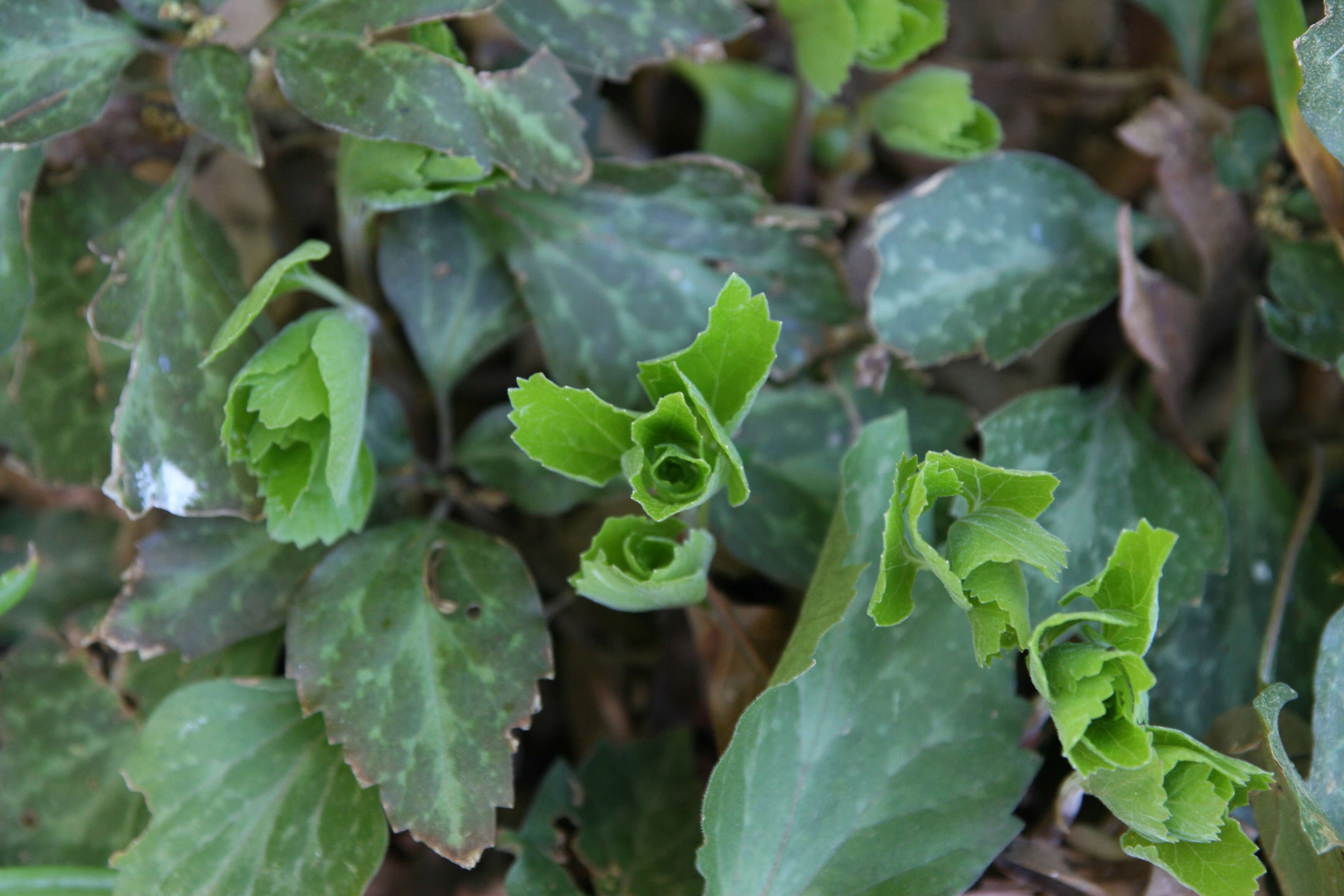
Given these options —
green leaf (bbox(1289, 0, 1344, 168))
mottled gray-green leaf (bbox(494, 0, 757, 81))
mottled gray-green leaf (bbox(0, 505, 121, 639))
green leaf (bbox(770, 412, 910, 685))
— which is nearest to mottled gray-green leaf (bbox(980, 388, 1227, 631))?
green leaf (bbox(770, 412, 910, 685))

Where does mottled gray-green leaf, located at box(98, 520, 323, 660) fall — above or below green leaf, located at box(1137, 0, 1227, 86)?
below

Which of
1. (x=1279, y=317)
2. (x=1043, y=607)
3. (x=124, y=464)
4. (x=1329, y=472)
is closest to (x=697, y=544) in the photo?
(x=1043, y=607)

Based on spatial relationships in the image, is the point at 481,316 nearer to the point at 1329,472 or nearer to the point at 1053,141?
the point at 1053,141

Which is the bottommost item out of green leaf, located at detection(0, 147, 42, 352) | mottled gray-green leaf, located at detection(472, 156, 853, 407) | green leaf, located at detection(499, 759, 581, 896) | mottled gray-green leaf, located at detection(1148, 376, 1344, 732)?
green leaf, located at detection(499, 759, 581, 896)

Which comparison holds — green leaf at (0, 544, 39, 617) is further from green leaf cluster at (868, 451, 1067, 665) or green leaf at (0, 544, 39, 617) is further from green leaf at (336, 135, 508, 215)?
green leaf cluster at (868, 451, 1067, 665)

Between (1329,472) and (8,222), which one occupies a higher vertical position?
(8,222)

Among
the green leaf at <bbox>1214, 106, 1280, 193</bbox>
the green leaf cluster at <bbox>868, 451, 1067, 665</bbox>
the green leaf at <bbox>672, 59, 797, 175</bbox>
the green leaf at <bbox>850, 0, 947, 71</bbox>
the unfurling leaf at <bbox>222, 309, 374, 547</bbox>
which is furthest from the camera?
the green leaf at <bbox>672, 59, 797, 175</bbox>

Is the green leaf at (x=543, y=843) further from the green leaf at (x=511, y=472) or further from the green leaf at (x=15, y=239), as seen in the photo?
the green leaf at (x=15, y=239)
